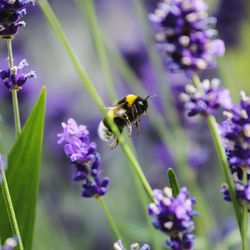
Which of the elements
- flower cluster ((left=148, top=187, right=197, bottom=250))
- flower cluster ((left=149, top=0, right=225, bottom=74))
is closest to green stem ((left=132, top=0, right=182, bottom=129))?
flower cluster ((left=149, top=0, right=225, bottom=74))

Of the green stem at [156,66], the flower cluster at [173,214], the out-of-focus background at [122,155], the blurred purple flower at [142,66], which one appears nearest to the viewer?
the flower cluster at [173,214]

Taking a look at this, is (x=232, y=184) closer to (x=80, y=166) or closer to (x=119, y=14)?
(x=80, y=166)

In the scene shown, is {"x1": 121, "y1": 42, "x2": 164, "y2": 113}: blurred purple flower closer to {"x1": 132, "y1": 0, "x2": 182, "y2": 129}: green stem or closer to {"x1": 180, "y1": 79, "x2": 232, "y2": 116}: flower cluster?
{"x1": 132, "y1": 0, "x2": 182, "y2": 129}: green stem

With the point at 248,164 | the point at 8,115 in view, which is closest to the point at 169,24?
the point at 248,164

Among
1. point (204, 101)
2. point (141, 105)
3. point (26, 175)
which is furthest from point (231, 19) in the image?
point (204, 101)

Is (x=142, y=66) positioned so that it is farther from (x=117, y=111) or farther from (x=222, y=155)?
(x=222, y=155)

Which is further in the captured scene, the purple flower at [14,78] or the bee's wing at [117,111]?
the bee's wing at [117,111]

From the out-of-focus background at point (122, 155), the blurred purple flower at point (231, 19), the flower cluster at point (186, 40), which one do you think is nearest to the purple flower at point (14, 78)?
the flower cluster at point (186, 40)

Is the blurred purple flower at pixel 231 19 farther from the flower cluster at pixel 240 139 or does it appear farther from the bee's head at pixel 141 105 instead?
the flower cluster at pixel 240 139
